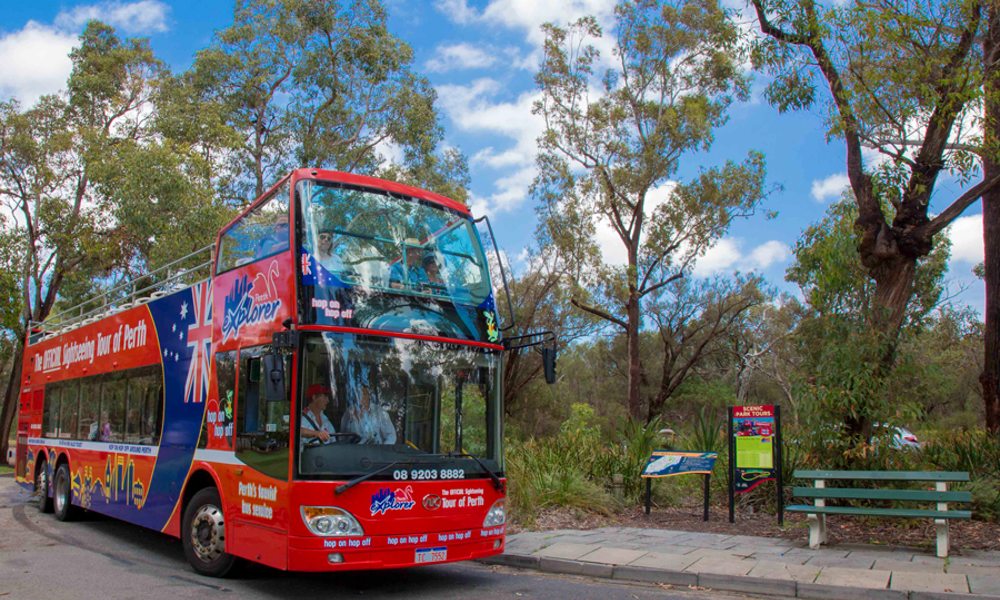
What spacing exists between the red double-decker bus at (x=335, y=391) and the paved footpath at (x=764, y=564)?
167cm

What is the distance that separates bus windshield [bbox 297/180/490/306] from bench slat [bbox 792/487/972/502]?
4.67m

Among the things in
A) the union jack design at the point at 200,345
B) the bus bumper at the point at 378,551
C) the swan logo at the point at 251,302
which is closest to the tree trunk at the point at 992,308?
the bus bumper at the point at 378,551

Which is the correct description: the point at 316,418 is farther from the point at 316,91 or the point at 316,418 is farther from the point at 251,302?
the point at 316,91

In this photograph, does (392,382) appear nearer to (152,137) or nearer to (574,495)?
(574,495)

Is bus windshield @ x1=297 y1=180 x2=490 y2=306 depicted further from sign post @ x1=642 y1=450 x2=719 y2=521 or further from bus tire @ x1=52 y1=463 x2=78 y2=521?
bus tire @ x1=52 y1=463 x2=78 y2=521

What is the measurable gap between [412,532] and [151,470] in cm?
455

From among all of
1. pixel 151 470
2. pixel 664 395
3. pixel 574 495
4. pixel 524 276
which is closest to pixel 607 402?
pixel 664 395

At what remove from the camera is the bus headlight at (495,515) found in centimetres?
762

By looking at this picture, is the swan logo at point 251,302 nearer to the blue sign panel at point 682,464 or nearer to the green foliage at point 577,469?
the green foliage at point 577,469

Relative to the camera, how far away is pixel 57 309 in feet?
112

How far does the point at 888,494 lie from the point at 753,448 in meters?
2.46

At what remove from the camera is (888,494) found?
876cm

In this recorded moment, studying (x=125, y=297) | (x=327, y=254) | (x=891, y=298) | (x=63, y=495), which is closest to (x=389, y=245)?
(x=327, y=254)

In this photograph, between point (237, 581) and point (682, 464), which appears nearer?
point (237, 581)
